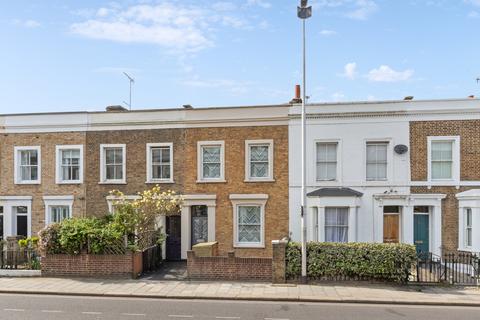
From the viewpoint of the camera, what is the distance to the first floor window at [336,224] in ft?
60.5

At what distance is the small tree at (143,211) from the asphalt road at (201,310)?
3.89 metres

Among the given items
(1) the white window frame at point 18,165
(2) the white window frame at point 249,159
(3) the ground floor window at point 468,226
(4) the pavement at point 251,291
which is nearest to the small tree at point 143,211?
(4) the pavement at point 251,291

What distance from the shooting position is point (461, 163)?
18.0m

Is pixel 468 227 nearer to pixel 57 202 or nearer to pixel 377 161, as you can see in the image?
pixel 377 161

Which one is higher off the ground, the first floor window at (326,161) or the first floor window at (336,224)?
the first floor window at (326,161)

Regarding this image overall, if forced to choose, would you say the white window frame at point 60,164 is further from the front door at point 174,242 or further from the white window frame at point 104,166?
the front door at point 174,242

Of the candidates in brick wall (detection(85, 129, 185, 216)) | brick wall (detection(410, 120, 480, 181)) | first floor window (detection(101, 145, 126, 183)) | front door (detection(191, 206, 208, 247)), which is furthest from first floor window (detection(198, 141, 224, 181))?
brick wall (detection(410, 120, 480, 181))

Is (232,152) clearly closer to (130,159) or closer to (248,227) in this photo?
(248,227)

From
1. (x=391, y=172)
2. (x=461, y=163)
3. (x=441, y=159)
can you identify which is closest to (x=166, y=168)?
(x=391, y=172)

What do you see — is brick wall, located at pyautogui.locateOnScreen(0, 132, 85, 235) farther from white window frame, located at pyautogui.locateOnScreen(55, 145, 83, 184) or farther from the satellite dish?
the satellite dish

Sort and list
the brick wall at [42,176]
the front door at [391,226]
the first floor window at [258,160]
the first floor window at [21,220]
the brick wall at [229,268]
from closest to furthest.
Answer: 1. the brick wall at [229,268]
2. the front door at [391,226]
3. the first floor window at [258,160]
4. the brick wall at [42,176]
5. the first floor window at [21,220]

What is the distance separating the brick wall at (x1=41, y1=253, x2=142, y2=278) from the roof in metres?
8.40

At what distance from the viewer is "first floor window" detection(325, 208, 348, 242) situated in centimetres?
1844

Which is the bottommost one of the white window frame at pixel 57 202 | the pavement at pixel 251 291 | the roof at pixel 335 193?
the pavement at pixel 251 291
